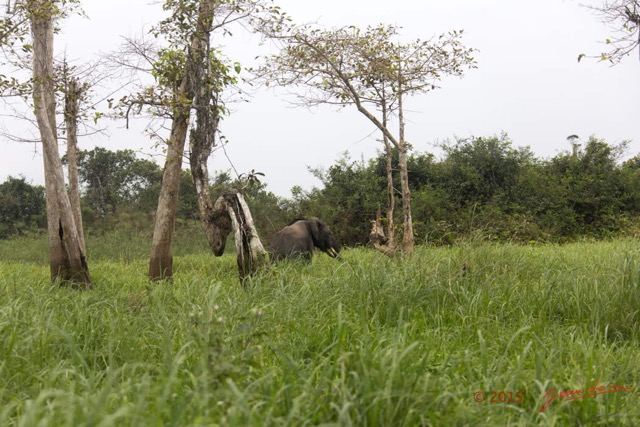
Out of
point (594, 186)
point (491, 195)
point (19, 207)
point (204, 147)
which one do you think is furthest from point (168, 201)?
point (19, 207)

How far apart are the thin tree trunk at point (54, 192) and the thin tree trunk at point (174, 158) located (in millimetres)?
1116

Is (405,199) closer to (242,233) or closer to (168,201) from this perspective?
(242,233)

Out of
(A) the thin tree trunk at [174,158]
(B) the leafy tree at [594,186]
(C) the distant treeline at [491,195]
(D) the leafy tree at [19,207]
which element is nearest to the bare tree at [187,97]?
(A) the thin tree trunk at [174,158]

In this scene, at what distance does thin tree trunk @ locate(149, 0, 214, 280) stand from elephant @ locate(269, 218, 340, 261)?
1.73m

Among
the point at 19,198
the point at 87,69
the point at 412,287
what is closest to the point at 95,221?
the point at 19,198

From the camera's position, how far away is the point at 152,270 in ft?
29.7

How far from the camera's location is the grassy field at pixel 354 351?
251cm

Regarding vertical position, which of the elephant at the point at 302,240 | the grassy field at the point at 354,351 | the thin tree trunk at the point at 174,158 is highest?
the thin tree trunk at the point at 174,158

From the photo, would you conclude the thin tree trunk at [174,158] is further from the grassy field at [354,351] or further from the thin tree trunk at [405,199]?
the thin tree trunk at [405,199]

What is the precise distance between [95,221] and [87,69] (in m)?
15.4

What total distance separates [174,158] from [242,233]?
1.91 metres

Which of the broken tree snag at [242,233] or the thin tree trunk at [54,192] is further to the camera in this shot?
the thin tree trunk at [54,192]

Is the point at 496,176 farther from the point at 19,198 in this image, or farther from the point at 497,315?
the point at 19,198

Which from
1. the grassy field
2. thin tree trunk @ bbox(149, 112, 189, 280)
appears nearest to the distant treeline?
thin tree trunk @ bbox(149, 112, 189, 280)
